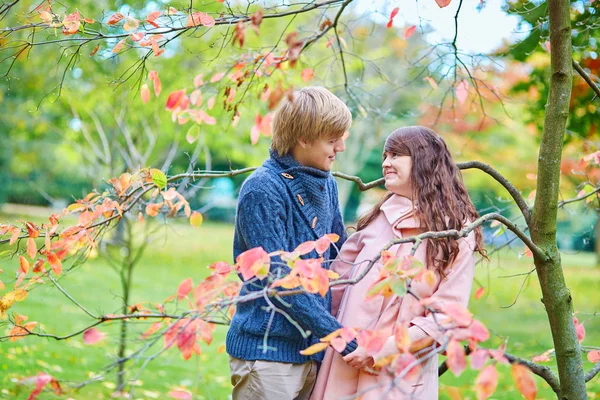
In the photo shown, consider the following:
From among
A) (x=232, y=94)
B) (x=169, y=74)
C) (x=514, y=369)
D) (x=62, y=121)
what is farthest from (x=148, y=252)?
(x=514, y=369)

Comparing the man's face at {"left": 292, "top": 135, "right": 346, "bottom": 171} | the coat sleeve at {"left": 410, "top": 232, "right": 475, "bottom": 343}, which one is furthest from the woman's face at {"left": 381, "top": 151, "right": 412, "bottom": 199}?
the coat sleeve at {"left": 410, "top": 232, "right": 475, "bottom": 343}

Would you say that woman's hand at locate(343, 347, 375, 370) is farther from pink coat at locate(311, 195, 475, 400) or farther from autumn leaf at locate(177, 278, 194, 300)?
autumn leaf at locate(177, 278, 194, 300)

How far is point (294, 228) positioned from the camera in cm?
242

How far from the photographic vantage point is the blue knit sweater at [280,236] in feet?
7.45

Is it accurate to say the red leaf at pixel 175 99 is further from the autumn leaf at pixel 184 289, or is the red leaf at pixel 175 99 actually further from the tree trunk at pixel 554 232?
the tree trunk at pixel 554 232

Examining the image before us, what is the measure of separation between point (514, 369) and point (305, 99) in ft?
3.95

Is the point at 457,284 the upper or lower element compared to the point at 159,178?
lower

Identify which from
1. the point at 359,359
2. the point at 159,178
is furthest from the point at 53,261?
the point at 359,359

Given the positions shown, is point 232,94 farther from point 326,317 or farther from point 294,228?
point 326,317

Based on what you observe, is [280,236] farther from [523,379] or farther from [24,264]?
[24,264]

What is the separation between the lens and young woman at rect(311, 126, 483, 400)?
7.53ft

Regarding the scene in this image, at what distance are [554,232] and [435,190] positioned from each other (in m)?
0.54

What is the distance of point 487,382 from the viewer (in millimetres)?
1553

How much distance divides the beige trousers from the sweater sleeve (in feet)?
0.62
